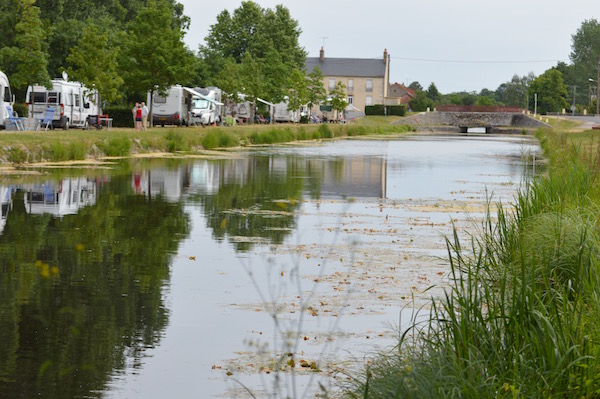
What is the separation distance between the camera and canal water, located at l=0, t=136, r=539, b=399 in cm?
834

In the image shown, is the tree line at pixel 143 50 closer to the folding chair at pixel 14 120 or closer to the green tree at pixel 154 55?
the green tree at pixel 154 55

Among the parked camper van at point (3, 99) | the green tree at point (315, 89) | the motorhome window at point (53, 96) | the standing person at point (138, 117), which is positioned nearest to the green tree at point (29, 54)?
the motorhome window at point (53, 96)

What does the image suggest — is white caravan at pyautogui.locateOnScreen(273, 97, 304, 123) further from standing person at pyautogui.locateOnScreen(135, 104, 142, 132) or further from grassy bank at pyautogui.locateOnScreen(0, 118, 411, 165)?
standing person at pyautogui.locateOnScreen(135, 104, 142, 132)

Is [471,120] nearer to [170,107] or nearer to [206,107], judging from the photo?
[206,107]

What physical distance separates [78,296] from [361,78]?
157 metres

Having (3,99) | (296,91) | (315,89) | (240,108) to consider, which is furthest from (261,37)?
(3,99)

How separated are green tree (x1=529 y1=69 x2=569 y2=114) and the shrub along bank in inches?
4234

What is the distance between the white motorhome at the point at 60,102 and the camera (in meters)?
46.6

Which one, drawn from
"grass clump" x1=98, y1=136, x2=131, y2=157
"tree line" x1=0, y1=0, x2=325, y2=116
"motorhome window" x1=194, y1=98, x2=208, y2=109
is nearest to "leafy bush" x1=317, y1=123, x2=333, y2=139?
"tree line" x1=0, y1=0, x2=325, y2=116

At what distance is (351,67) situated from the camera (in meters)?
168

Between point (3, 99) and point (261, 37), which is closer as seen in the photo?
point (3, 99)

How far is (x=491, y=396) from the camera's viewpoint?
616cm

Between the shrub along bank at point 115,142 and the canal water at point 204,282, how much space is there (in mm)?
5019

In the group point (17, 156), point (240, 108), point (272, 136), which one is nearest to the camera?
point (17, 156)
